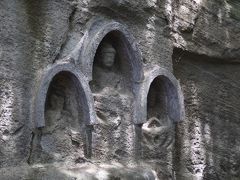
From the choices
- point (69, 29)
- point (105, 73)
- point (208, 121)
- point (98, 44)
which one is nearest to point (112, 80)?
point (105, 73)

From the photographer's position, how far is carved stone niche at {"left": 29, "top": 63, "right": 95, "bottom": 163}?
9.00 ft

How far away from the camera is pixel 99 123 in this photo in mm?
3023

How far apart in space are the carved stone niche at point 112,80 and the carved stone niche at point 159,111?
0.11m

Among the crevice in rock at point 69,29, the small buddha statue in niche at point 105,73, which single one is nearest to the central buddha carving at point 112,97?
the small buddha statue in niche at point 105,73

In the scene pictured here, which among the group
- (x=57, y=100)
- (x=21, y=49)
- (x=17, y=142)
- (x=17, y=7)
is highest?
(x=17, y=7)

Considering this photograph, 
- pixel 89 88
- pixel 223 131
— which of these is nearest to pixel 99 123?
pixel 89 88

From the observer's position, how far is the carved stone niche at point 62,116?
274cm

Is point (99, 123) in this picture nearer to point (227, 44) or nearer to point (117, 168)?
point (117, 168)

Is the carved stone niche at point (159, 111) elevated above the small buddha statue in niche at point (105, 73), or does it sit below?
below

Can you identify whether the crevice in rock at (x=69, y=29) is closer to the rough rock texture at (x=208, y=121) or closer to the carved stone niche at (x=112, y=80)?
the carved stone niche at (x=112, y=80)

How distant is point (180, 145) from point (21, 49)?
1525 millimetres

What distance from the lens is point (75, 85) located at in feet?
9.67

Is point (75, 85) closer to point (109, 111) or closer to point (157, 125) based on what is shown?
point (109, 111)

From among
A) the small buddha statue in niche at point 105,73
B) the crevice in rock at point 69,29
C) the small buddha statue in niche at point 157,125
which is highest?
the crevice in rock at point 69,29
